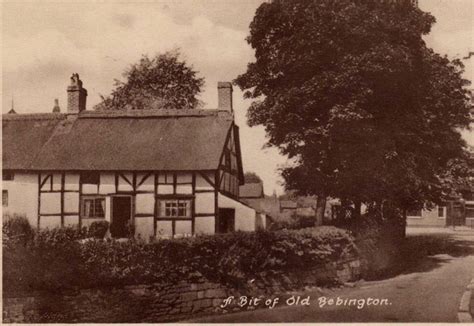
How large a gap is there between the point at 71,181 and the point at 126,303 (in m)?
8.14

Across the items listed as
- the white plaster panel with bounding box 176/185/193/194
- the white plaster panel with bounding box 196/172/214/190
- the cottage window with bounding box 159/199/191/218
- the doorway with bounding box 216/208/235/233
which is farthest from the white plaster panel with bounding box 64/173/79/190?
the doorway with bounding box 216/208/235/233

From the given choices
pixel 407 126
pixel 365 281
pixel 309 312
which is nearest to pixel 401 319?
pixel 309 312

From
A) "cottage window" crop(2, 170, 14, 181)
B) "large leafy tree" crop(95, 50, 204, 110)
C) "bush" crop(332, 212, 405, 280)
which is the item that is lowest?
"bush" crop(332, 212, 405, 280)

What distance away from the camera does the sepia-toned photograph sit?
7.85 m

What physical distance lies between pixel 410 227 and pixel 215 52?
2201cm

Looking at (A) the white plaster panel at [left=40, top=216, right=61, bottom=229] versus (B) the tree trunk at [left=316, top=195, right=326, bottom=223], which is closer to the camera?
(B) the tree trunk at [left=316, top=195, right=326, bottom=223]

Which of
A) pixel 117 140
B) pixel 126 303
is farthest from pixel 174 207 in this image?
pixel 126 303

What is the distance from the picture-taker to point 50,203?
48.9ft

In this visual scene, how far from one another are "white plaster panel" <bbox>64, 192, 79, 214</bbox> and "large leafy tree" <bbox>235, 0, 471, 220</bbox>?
617 cm

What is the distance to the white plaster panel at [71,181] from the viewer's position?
1508 centimetres

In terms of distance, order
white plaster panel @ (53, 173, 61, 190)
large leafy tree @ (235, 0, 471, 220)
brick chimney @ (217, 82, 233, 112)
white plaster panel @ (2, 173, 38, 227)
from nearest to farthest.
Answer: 1. large leafy tree @ (235, 0, 471, 220)
2. white plaster panel @ (2, 173, 38, 227)
3. white plaster panel @ (53, 173, 61, 190)
4. brick chimney @ (217, 82, 233, 112)

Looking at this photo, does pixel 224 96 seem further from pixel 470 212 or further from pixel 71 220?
pixel 470 212

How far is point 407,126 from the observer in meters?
11.7

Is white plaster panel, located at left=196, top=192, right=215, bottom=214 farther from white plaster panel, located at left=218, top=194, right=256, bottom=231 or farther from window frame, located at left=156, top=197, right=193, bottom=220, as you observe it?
white plaster panel, located at left=218, top=194, right=256, bottom=231
